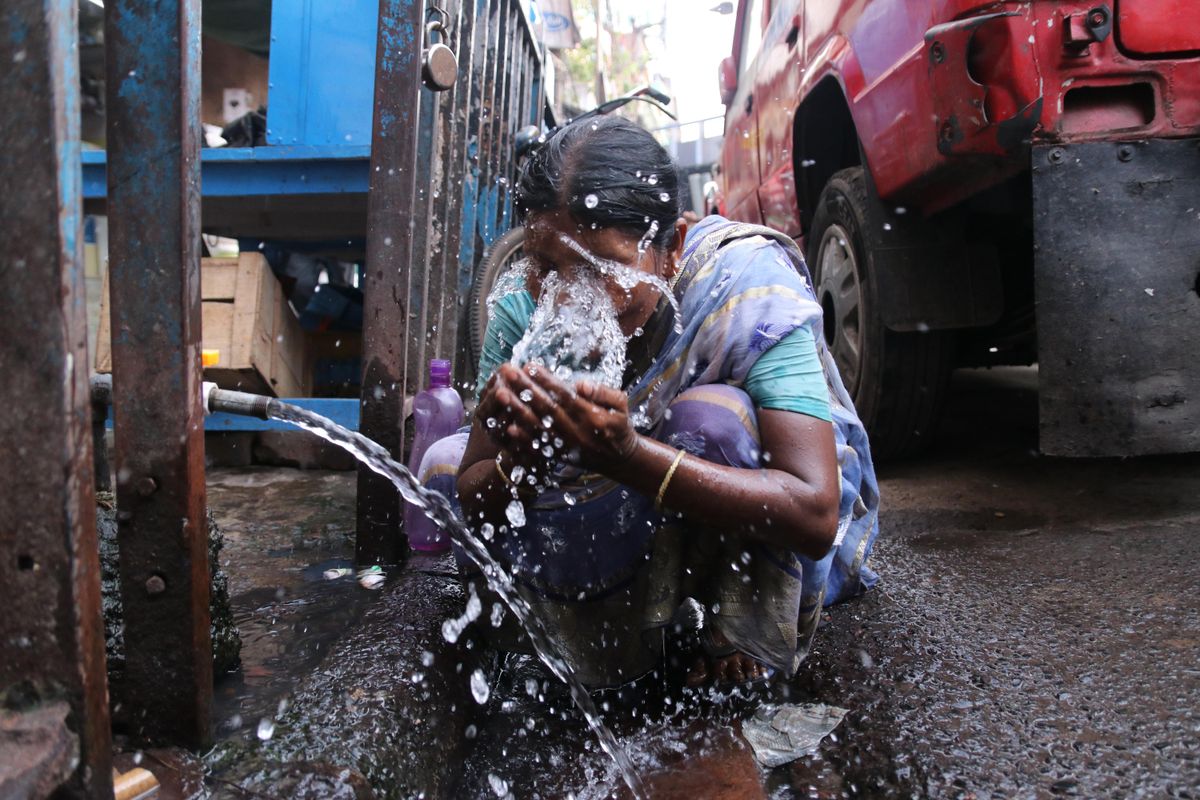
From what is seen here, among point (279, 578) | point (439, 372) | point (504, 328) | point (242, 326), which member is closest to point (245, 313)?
point (242, 326)

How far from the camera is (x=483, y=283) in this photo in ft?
13.5

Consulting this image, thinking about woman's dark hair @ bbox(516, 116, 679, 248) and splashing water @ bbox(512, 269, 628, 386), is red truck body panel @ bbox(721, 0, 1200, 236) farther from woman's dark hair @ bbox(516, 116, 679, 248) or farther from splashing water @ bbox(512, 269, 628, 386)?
splashing water @ bbox(512, 269, 628, 386)

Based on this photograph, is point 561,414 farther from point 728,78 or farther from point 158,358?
point 728,78

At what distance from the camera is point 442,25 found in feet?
7.69

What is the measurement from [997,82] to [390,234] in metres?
1.56

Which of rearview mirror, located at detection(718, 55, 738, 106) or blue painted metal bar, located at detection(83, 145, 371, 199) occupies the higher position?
rearview mirror, located at detection(718, 55, 738, 106)

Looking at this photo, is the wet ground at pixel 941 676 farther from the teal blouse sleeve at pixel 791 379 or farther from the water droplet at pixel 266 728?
the teal blouse sleeve at pixel 791 379

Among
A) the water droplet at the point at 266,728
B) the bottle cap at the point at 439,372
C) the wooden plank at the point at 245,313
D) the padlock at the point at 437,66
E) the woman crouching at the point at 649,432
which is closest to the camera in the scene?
the water droplet at the point at 266,728

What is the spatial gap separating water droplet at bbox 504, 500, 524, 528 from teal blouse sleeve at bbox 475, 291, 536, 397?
0.95 ft

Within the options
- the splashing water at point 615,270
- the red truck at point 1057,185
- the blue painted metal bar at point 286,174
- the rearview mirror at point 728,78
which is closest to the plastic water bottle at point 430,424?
the splashing water at point 615,270

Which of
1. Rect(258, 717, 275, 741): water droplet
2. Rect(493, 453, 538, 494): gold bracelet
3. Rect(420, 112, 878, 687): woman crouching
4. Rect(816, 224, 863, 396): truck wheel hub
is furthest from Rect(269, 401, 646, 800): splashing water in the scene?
Rect(816, 224, 863, 396): truck wheel hub

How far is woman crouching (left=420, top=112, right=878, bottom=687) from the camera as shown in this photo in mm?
1392

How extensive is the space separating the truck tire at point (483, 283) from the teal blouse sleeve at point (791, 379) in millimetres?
2688

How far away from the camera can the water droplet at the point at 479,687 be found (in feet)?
5.40
